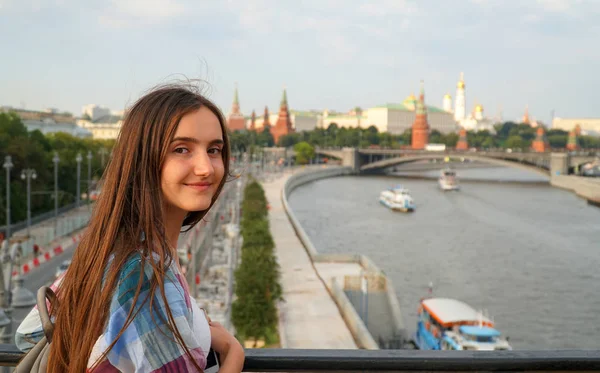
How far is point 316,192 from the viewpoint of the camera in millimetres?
38125

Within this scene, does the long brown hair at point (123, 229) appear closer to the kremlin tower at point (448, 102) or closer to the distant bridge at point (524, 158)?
the distant bridge at point (524, 158)

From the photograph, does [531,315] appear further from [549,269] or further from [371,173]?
[371,173]

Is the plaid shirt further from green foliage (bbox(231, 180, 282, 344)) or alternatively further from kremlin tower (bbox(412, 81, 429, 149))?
kremlin tower (bbox(412, 81, 429, 149))

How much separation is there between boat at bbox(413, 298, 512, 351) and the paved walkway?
1.30m

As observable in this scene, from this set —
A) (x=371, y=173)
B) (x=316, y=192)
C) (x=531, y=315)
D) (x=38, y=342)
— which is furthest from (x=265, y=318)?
(x=371, y=173)

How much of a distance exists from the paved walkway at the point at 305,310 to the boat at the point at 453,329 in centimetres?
130

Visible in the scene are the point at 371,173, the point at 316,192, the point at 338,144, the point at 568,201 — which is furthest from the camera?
the point at 338,144

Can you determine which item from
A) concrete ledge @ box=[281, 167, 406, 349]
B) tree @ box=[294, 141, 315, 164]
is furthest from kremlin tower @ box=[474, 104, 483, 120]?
concrete ledge @ box=[281, 167, 406, 349]

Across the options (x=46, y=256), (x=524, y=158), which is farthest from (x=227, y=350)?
(x=524, y=158)

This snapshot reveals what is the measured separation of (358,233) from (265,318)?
12.5m

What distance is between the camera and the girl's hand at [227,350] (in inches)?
39.9

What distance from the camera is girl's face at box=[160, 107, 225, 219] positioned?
1031 mm

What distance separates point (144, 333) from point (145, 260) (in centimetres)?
9

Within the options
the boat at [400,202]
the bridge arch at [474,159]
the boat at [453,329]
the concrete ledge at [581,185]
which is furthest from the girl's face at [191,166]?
the bridge arch at [474,159]
